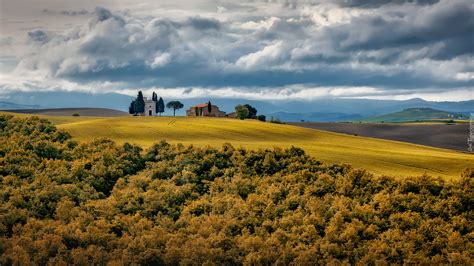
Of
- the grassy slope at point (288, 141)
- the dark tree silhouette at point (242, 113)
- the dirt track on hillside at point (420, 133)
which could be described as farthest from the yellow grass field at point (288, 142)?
the dark tree silhouette at point (242, 113)

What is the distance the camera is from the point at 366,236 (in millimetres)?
49219

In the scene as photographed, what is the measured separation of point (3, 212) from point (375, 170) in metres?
41.2

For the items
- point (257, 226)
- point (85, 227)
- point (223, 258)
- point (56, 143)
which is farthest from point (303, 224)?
point (56, 143)

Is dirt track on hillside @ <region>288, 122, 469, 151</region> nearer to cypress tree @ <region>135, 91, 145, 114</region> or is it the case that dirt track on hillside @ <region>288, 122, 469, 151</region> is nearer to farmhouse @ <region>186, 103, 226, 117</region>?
farmhouse @ <region>186, 103, 226, 117</region>

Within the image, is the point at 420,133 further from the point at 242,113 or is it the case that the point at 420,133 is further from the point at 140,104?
the point at 140,104

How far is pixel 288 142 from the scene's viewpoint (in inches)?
4129

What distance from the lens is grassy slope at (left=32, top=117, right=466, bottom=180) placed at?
74500 millimetres

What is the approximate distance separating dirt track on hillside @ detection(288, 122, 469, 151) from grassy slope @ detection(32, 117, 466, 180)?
35634mm

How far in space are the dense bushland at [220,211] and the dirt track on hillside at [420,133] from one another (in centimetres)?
8578

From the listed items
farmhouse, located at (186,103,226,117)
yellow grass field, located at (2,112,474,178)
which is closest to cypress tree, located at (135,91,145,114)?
farmhouse, located at (186,103,226,117)

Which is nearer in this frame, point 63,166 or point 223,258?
point 223,258

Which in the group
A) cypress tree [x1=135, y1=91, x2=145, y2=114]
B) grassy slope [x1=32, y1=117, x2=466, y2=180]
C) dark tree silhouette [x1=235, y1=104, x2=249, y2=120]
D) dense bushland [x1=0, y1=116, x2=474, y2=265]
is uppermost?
cypress tree [x1=135, y1=91, x2=145, y2=114]

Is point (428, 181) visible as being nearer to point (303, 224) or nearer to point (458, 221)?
point (458, 221)

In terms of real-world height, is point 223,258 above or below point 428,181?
below
